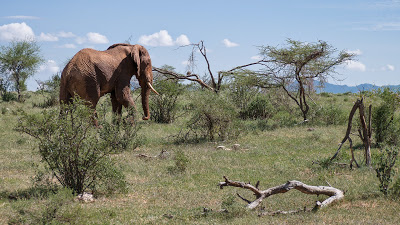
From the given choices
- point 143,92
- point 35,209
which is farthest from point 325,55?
point 35,209

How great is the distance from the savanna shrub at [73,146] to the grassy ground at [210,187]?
1.42 feet

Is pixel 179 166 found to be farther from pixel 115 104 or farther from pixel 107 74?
pixel 115 104

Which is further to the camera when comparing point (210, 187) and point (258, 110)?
point (258, 110)

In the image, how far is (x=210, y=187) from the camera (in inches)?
329

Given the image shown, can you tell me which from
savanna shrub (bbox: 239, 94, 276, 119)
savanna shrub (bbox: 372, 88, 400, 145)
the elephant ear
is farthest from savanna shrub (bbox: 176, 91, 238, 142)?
savanna shrub (bbox: 239, 94, 276, 119)

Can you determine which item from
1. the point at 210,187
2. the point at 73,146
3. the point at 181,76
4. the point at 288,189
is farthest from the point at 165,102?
the point at 288,189

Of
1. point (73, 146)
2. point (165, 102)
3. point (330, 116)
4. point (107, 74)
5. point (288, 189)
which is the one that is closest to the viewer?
point (288, 189)

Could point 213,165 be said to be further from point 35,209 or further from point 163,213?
point 35,209

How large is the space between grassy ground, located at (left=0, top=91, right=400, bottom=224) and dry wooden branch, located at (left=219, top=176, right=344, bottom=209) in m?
0.12

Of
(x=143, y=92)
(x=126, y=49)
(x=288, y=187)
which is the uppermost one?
(x=126, y=49)

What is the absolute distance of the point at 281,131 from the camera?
15.7 metres

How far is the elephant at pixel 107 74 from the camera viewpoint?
12078 mm

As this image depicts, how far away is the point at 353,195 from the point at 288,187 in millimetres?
1376

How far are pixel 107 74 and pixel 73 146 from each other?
18.3ft
